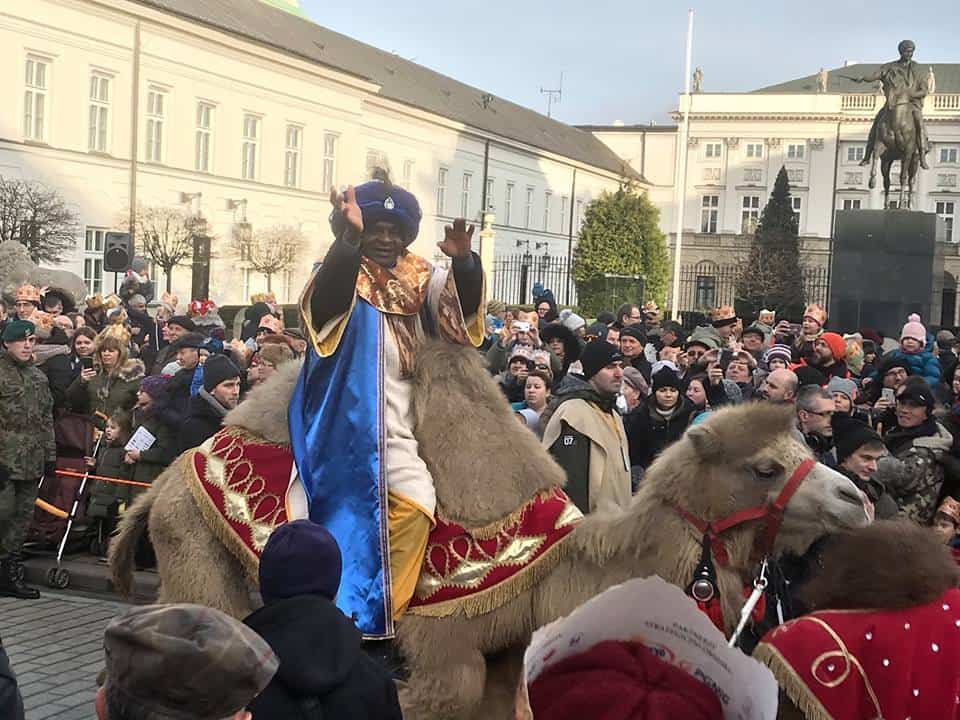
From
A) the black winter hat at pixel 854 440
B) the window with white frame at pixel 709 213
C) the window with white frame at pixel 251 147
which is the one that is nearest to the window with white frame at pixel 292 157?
the window with white frame at pixel 251 147

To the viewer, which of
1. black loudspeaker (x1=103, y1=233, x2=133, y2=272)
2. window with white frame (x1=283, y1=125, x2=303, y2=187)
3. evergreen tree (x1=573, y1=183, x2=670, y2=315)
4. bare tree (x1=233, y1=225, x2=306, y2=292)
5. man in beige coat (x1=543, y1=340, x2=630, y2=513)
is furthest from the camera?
evergreen tree (x1=573, y1=183, x2=670, y2=315)

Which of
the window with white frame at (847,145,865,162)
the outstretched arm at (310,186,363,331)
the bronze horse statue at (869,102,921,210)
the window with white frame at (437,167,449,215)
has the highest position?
the window with white frame at (847,145,865,162)

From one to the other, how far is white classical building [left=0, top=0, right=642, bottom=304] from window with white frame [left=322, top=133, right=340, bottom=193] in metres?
0.09

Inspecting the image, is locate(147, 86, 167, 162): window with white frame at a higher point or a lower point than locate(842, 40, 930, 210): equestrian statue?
higher

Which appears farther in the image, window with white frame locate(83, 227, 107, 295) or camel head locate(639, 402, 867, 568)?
window with white frame locate(83, 227, 107, 295)

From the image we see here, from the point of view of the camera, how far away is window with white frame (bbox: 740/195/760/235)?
7781 centimetres

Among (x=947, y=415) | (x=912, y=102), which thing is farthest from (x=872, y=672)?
(x=912, y=102)

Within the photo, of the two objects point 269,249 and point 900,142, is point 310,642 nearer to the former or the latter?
point 900,142

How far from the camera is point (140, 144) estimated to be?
132 ft

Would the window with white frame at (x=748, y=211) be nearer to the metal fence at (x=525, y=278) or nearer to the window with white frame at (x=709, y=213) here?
the window with white frame at (x=709, y=213)

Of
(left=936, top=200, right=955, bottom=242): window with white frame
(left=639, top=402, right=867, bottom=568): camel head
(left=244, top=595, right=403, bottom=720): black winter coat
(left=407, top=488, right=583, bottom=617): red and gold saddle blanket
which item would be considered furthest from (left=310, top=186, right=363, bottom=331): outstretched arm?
(left=936, top=200, right=955, bottom=242): window with white frame

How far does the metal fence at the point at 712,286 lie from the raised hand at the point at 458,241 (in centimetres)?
2955

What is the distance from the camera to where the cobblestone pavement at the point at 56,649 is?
6719 mm

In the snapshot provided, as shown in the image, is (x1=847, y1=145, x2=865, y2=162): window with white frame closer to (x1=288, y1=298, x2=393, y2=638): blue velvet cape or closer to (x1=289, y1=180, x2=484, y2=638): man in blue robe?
(x1=289, y1=180, x2=484, y2=638): man in blue robe
